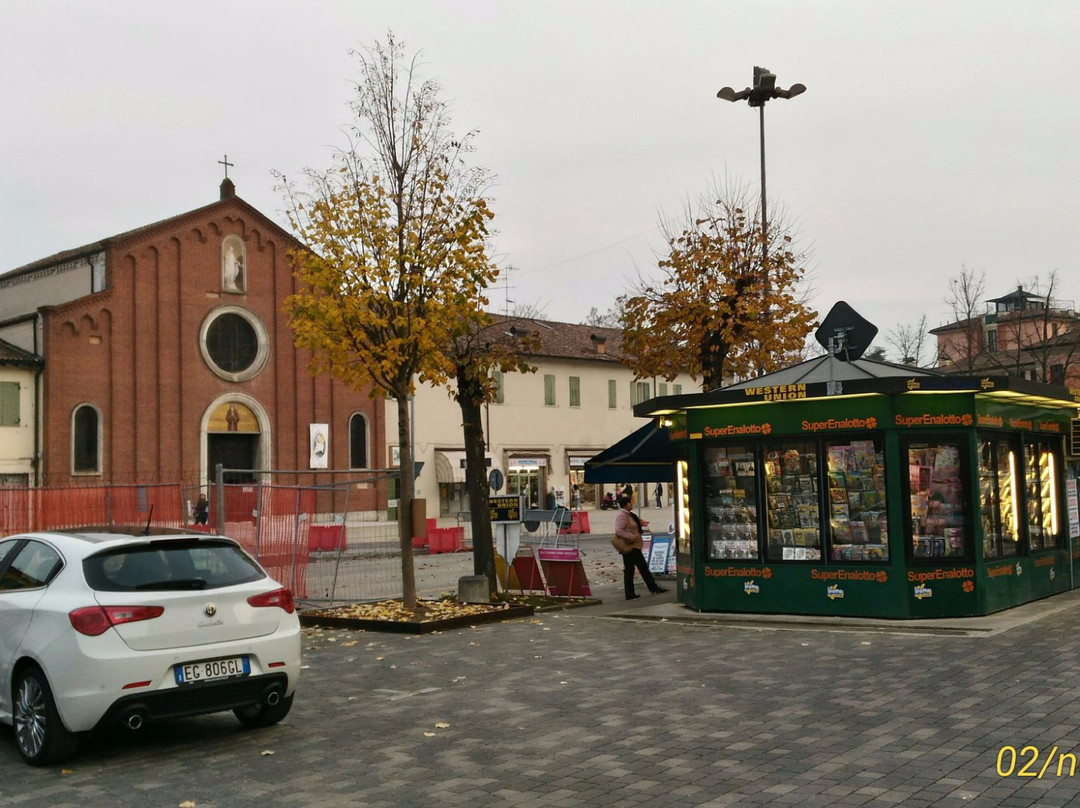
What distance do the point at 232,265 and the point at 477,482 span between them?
32.5m

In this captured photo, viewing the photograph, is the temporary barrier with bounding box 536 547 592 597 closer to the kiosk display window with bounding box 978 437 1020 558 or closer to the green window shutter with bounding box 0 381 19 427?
the kiosk display window with bounding box 978 437 1020 558

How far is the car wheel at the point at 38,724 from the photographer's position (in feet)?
23.9

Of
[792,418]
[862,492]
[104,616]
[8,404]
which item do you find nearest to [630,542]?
[792,418]

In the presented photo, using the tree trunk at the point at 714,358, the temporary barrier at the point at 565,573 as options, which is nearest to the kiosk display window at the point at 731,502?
the temporary barrier at the point at 565,573

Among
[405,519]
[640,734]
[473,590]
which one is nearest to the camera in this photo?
[640,734]

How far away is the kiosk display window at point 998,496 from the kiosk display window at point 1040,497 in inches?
18.6

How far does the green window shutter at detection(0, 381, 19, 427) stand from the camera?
3988 cm

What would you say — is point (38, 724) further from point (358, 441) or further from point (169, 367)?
point (358, 441)

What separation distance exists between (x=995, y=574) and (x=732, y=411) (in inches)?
149

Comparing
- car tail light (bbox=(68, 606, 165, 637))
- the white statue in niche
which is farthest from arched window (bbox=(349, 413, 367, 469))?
car tail light (bbox=(68, 606, 165, 637))

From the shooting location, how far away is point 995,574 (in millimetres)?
13859

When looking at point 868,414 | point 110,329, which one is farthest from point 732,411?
point 110,329

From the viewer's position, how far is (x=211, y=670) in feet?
25.4

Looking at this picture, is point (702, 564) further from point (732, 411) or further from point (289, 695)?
point (289, 695)
